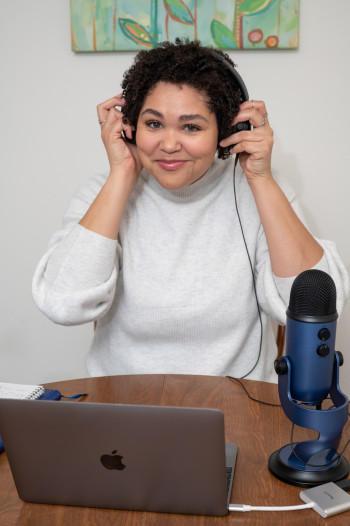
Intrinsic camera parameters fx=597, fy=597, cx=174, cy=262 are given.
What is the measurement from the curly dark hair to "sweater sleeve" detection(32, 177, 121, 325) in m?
0.37

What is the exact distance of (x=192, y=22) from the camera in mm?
2070

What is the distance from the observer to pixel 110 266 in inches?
60.4

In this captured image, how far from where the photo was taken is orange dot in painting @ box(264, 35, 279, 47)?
2.06m

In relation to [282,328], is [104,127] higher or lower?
higher

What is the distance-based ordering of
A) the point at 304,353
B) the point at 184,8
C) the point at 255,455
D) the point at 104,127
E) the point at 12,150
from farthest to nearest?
the point at 12,150
the point at 184,8
the point at 104,127
the point at 255,455
the point at 304,353

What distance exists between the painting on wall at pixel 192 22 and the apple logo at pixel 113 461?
1627 mm

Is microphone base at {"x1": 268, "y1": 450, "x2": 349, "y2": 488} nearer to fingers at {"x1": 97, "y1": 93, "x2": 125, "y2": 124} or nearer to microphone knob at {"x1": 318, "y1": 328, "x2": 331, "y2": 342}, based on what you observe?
microphone knob at {"x1": 318, "y1": 328, "x2": 331, "y2": 342}

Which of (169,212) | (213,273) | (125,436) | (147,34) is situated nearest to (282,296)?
(213,273)

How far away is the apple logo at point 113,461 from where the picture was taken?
0.83 m

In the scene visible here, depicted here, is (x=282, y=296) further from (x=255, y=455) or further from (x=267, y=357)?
(x=255, y=455)

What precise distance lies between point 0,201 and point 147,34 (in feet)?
2.80

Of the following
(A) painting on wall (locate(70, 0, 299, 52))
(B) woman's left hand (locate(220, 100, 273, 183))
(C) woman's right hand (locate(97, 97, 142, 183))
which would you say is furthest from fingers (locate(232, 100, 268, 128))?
(A) painting on wall (locate(70, 0, 299, 52))

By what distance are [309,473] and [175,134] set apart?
34.7 inches

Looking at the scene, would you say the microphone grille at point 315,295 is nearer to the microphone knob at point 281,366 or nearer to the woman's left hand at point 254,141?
the microphone knob at point 281,366
